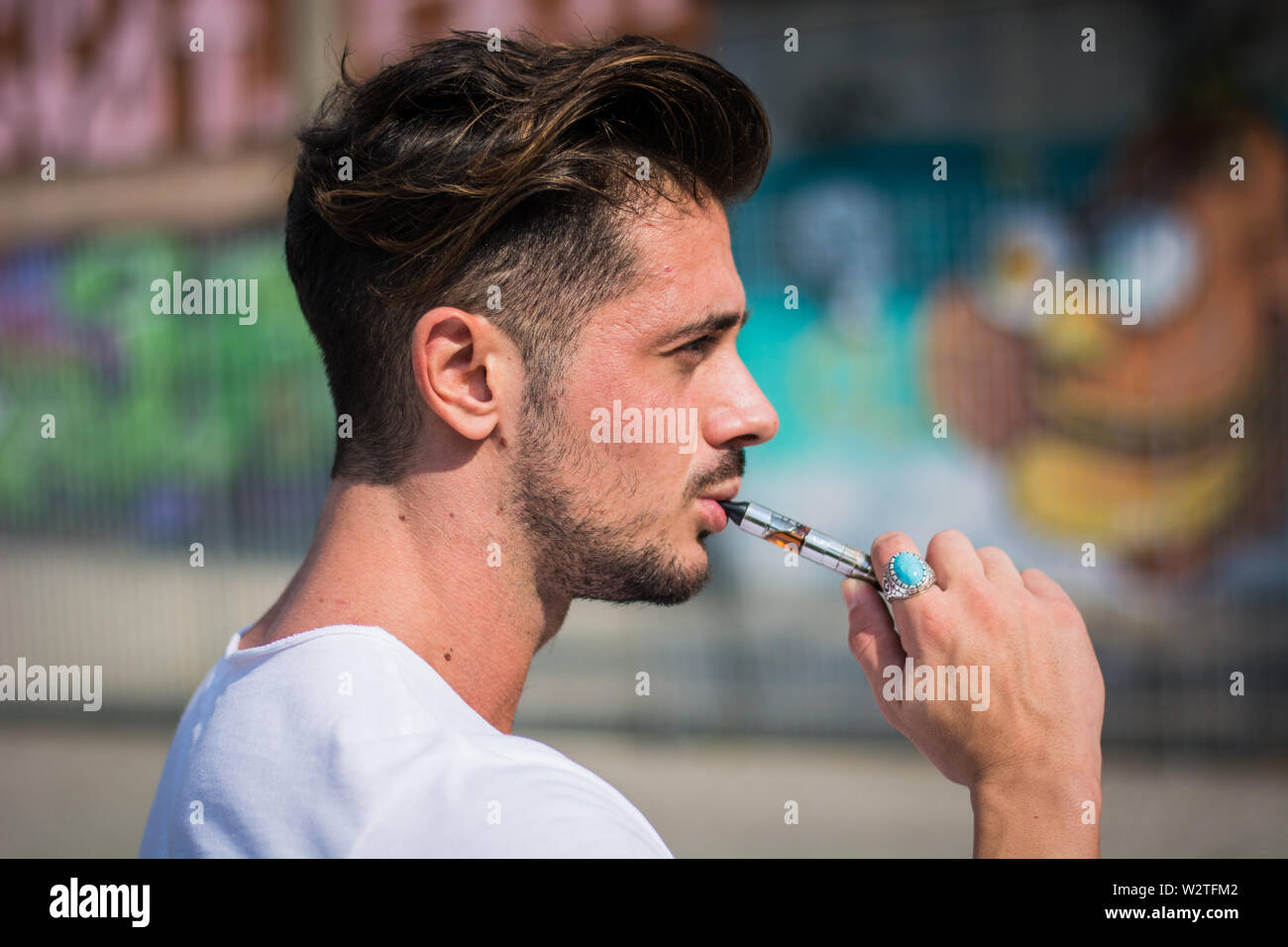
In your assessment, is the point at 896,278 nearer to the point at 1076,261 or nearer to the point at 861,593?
the point at 1076,261

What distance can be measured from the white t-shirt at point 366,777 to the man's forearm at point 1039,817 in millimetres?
583

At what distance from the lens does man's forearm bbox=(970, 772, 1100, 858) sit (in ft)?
5.80

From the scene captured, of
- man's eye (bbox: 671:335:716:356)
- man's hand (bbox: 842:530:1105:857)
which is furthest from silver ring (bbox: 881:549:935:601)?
man's eye (bbox: 671:335:716:356)

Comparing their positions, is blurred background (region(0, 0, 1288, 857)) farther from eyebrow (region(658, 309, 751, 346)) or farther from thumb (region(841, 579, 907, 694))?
eyebrow (region(658, 309, 751, 346))

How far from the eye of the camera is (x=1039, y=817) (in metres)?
1.78

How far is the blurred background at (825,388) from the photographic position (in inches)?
284

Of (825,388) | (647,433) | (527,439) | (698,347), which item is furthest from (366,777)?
(825,388)

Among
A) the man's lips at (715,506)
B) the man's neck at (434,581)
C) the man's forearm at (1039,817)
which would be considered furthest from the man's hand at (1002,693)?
the man's neck at (434,581)

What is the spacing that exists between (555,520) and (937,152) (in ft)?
21.3

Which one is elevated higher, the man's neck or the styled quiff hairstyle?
the styled quiff hairstyle

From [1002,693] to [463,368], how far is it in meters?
1.16

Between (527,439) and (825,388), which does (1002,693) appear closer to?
(527,439)

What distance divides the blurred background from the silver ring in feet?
15.5

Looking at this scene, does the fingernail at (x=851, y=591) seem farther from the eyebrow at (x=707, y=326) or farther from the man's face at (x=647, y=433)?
the eyebrow at (x=707, y=326)
